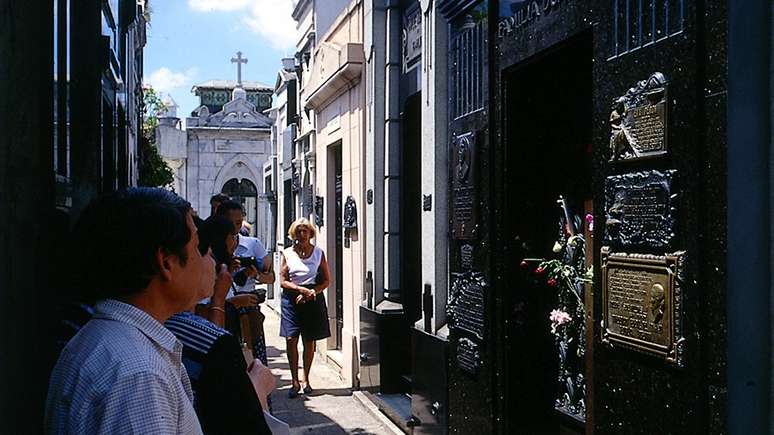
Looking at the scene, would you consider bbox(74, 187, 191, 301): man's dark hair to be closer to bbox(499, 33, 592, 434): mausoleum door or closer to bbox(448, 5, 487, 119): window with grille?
bbox(499, 33, 592, 434): mausoleum door

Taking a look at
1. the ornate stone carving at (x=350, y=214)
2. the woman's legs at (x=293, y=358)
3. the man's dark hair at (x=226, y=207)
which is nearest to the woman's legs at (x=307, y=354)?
the woman's legs at (x=293, y=358)

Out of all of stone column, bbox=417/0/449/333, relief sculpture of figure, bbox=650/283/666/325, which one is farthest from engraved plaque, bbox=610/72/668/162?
stone column, bbox=417/0/449/333

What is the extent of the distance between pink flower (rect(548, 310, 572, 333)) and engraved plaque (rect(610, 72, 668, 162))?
1242 mm

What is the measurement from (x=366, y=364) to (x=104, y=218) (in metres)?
6.73

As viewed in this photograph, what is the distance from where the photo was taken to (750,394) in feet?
9.37

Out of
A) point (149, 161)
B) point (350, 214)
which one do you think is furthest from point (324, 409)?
point (149, 161)

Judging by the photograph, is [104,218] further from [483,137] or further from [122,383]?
[483,137]

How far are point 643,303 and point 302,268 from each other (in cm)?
557

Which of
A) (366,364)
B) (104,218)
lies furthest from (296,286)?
(104,218)

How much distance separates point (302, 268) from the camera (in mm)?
8617

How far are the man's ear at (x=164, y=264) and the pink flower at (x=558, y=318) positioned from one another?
3138mm

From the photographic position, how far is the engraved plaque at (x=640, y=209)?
3266mm

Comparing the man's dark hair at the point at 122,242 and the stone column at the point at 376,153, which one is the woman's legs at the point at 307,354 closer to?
the stone column at the point at 376,153

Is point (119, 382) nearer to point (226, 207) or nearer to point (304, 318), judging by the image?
point (226, 207)
